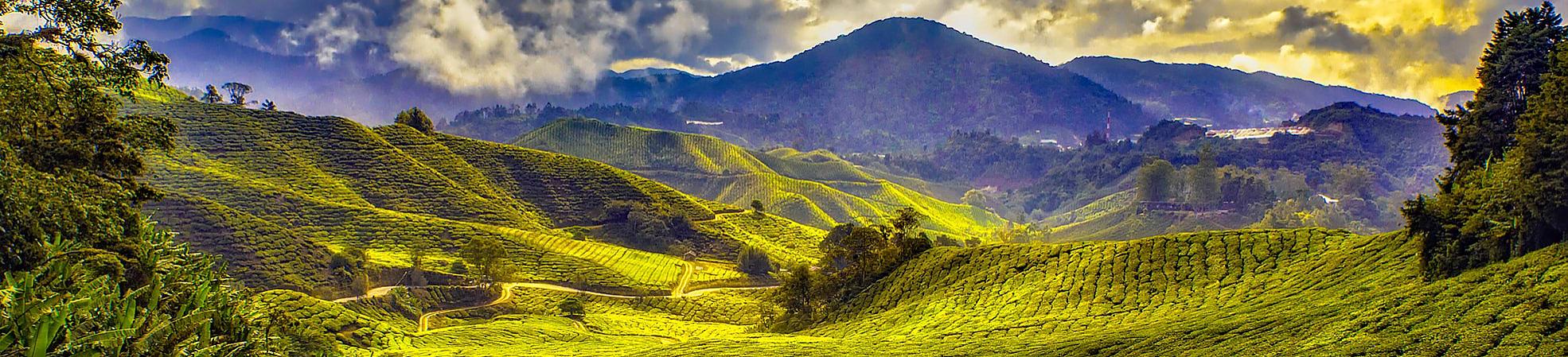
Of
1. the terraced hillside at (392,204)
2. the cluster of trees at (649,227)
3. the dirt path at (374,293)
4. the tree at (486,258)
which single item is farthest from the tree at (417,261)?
the cluster of trees at (649,227)

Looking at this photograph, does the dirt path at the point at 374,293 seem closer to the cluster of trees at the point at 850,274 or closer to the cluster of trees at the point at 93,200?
the cluster of trees at the point at 850,274

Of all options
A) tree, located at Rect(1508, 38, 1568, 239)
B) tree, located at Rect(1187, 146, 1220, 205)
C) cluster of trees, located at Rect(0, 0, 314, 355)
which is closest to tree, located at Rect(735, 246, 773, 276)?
cluster of trees, located at Rect(0, 0, 314, 355)

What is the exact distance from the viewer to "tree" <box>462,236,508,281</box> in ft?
279

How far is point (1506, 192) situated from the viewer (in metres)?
21.5

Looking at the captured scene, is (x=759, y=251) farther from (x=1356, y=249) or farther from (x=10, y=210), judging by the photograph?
(x=10, y=210)

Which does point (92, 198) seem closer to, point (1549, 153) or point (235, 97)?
point (1549, 153)

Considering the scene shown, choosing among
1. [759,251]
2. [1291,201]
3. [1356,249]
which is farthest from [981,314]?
[1291,201]

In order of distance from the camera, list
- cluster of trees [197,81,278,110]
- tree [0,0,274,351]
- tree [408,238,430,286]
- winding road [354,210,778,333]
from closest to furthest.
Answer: tree [0,0,274,351], winding road [354,210,778,333], tree [408,238,430,286], cluster of trees [197,81,278,110]

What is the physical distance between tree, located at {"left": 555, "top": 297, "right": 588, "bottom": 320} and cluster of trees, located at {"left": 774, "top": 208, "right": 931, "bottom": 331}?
2413 centimetres

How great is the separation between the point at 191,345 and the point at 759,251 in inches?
4149

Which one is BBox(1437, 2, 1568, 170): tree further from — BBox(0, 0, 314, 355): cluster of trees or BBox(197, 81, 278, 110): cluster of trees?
BBox(197, 81, 278, 110): cluster of trees

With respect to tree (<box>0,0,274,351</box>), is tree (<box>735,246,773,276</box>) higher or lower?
lower

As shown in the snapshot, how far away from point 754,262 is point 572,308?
40806 millimetres

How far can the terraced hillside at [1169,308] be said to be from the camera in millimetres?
15148
